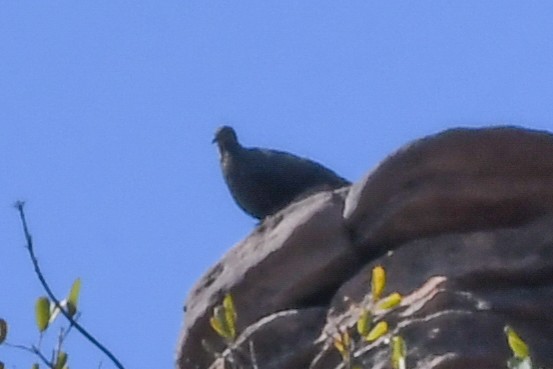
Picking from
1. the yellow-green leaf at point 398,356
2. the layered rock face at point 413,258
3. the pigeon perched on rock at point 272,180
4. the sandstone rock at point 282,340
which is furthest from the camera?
the pigeon perched on rock at point 272,180

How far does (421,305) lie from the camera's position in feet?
17.1

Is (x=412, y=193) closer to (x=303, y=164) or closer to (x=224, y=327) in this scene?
(x=224, y=327)

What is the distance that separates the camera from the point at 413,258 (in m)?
5.53

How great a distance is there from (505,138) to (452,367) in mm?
1056

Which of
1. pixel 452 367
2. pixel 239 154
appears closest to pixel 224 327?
pixel 452 367

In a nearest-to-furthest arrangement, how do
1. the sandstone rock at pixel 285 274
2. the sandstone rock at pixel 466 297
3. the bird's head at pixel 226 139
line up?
1. the sandstone rock at pixel 466 297
2. the sandstone rock at pixel 285 274
3. the bird's head at pixel 226 139

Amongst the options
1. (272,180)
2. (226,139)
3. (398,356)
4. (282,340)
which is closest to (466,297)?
(282,340)

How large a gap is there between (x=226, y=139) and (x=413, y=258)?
21.0 ft

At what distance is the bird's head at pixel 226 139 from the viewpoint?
11.4 m

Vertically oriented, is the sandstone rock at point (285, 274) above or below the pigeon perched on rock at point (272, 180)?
below

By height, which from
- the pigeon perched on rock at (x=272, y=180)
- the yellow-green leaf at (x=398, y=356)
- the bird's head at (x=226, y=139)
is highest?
the bird's head at (x=226, y=139)

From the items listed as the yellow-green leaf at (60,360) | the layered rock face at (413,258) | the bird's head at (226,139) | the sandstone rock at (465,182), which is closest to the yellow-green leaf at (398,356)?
the yellow-green leaf at (60,360)

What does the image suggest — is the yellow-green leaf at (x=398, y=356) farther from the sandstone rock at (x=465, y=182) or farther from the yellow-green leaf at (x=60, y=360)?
the sandstone rock at (x=465, y=182)

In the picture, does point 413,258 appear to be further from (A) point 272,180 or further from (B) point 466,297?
(A) point 272,180
